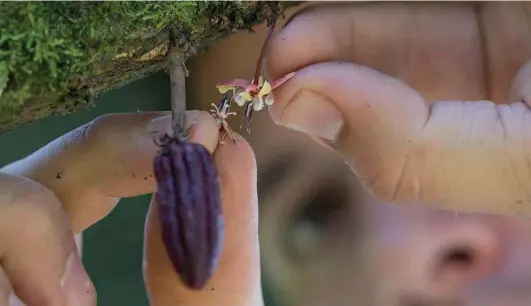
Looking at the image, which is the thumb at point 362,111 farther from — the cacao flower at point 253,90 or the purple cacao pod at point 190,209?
the purple cacao pod at point 190,209

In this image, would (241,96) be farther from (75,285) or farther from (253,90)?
(75,285)

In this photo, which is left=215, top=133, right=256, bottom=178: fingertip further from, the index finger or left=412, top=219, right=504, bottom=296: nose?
left=412, top=219, right=504, bottom=296: nose

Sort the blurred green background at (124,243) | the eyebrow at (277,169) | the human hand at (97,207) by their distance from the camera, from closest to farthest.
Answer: the human hand at (97,207), the blurred green background at (124,243), the eyebrow at (277,169)

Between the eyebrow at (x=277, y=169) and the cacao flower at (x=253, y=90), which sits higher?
the cacao flower at (x=253, y=90)

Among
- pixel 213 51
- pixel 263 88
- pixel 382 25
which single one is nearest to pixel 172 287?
pixel 263 88

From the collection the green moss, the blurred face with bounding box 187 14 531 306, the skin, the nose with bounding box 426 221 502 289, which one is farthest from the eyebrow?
the green moss

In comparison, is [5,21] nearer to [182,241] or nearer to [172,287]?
[182,241]

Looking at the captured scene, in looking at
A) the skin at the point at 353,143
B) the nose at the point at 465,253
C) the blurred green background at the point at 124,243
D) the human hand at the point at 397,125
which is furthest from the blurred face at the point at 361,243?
the human hand at the point at 397,125
